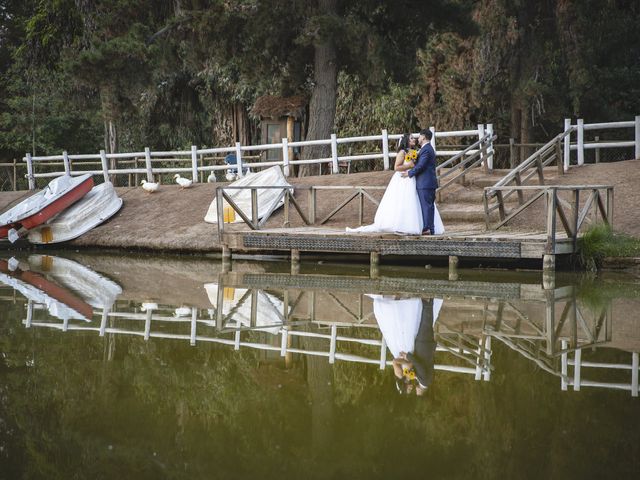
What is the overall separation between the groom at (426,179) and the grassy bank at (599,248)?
8.14ft

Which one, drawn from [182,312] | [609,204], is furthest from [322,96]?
[182,312]

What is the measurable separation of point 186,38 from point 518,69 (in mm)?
8765

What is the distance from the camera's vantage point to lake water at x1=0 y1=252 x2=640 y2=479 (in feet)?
18.2

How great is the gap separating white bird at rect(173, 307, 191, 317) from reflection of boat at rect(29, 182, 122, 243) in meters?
11.2

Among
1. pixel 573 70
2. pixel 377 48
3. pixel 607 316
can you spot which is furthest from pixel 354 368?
pixel 573 70

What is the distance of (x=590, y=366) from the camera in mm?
7934

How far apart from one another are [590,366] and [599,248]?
7476 mm

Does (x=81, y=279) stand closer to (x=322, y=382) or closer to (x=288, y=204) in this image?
(x=288, y=204)

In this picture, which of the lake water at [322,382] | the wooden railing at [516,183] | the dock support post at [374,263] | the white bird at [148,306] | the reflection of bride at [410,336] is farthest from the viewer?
the wooden railing at [516,183]

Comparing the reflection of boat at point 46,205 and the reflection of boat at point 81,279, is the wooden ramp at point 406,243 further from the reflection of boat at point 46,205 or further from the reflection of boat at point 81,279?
the reflection of boat at point 46,205

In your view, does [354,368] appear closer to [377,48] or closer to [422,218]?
[422,218]

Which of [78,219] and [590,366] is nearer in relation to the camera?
[590,366]

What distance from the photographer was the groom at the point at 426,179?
49.7 feet

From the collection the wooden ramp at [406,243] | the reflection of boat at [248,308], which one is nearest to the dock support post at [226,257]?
the wooden ramp at [406,243]
